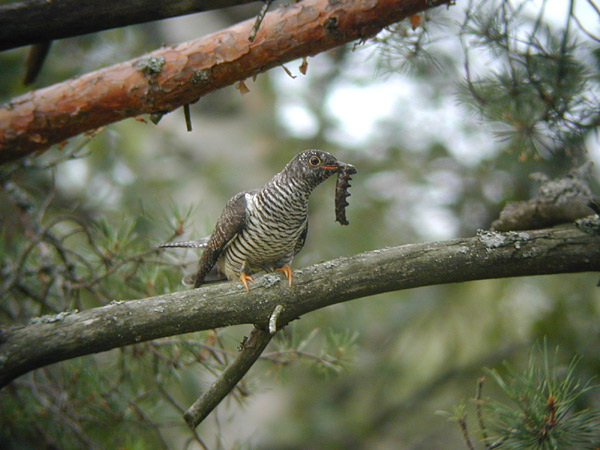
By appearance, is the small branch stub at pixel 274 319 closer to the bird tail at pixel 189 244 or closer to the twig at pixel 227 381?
the twig at pixel 227 381

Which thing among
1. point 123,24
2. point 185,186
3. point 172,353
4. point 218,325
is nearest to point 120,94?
point 123,24

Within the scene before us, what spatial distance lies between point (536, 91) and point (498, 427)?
1.80m

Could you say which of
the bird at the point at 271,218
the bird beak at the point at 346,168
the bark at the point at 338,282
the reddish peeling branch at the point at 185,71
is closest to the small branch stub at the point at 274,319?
the bark at the point at 338,282

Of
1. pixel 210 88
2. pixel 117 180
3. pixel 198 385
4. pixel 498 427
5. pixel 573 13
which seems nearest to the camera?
pixel 498 427

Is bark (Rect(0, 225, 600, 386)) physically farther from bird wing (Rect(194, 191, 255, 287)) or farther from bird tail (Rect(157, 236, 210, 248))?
bird tail (Rect(157, 236, 210, 248))

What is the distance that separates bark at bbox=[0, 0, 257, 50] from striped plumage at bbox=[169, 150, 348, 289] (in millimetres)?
915

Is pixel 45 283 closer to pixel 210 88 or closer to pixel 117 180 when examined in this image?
pixel 210 88

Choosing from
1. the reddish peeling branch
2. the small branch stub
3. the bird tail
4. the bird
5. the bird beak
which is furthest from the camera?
the bird tail

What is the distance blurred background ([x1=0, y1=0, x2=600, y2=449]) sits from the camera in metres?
2.95

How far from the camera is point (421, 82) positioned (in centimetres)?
556

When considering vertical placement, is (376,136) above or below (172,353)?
above

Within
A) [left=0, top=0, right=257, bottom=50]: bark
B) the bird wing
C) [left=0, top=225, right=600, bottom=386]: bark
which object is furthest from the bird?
[left=0, top=0, right=257, bottom=50]: bark

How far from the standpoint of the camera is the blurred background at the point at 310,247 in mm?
2945

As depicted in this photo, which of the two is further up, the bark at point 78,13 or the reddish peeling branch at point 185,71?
the bark at point 78,13
